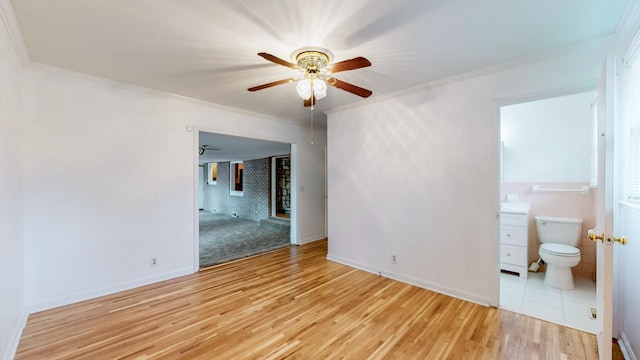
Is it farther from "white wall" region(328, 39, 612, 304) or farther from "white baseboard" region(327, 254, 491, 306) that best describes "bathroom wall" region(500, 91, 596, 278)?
"white baseboard" region(327, 254, 491, 306)

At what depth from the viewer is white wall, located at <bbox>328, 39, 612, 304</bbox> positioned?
94.6 inches

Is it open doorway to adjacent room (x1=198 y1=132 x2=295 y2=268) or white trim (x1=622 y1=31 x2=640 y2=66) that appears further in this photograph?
open doorway to adjacent room (x1=198 y1=132 x2=295 y2=268)

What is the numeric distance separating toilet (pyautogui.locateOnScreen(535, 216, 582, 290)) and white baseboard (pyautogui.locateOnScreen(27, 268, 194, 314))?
14.6 feet

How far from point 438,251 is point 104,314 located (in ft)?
11.3

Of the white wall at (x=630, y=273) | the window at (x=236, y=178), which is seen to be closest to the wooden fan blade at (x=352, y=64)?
the white wall at (x=630, y=273)

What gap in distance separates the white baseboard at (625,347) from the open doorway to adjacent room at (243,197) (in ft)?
13.5

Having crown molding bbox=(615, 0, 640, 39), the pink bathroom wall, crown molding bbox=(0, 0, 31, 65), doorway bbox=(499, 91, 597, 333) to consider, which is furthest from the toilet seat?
crown molding bbox=(0, 0, 31, 65)

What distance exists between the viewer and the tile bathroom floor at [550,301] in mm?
2252

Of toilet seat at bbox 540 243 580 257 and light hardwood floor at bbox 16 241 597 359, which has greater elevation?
toilet seat at bbox 540 243 580 257

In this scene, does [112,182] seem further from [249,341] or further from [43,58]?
[249,341]

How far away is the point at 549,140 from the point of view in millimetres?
3373

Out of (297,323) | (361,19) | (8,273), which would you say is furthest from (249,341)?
(361,19)

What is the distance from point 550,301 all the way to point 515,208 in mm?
1200

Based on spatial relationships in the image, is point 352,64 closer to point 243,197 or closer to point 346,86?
point 346,86
